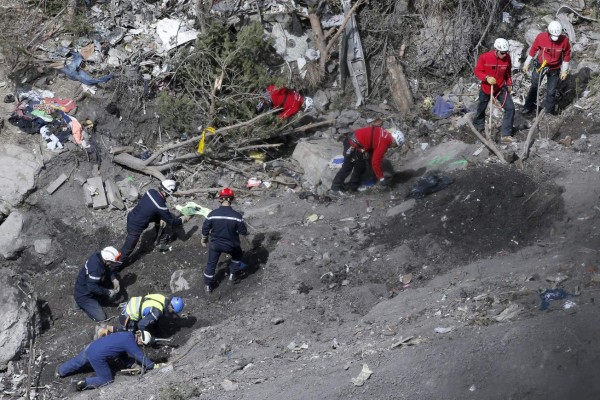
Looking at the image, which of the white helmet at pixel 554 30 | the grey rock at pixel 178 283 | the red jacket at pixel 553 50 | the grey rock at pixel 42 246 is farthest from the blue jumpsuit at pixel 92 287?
the white helmet at pixel 554 30

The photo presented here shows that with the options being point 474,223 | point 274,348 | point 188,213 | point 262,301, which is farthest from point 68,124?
point 474,223

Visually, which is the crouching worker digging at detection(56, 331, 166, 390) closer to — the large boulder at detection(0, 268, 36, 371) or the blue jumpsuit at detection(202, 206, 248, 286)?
the large boulder at detection(0, 268, 36, 371)

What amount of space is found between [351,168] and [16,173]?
491cm

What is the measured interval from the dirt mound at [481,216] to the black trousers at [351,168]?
102cm

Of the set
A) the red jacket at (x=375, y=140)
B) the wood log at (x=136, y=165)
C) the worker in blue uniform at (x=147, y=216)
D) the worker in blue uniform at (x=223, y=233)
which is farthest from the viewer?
the wood log at (x=136, y=165)

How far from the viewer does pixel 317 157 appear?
1174cm

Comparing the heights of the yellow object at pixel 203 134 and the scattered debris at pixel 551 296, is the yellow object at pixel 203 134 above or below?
below

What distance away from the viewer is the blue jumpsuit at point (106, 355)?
327 inches

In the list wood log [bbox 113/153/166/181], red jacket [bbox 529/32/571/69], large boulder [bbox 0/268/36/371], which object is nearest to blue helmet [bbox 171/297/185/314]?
large boulder [bbox 0/268/36/371]

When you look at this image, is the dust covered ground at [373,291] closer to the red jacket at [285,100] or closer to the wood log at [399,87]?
the red jacket at [285,100]

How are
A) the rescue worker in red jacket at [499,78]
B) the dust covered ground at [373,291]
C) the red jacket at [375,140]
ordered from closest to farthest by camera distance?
the dust covered ground at [373,291] → the red jacket at [375,140] → the rescue worker in red jacket at [499,78]

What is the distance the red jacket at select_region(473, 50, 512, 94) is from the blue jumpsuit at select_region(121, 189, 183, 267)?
16.5 feet

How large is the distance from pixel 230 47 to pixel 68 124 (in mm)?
2852

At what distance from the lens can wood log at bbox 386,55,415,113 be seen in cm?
1309
